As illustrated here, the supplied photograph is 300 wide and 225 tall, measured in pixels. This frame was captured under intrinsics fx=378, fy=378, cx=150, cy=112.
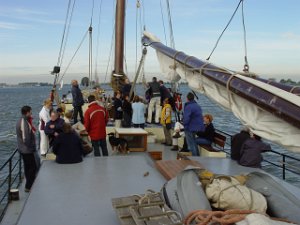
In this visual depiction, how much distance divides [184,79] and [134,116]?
225 inches

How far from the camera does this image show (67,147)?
7211mm

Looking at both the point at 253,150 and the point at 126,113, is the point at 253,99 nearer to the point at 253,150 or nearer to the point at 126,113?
the point at 253,150

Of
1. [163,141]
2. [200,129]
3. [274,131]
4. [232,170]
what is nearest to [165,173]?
[232,170]

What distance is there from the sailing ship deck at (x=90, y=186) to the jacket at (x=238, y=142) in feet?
0.55

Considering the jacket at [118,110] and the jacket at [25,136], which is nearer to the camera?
the jacket at [25,136]

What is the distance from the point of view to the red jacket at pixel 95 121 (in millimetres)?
8273

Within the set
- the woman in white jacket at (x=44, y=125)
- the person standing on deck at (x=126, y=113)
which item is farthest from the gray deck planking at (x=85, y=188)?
the person standing on deck at (x=126, y=113)

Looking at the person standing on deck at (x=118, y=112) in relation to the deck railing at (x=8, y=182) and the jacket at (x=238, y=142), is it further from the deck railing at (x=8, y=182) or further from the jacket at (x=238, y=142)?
the jacket at (x=238, y=142)

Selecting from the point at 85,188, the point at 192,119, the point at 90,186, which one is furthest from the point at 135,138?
the point at 85,188

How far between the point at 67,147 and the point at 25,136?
1.03 m

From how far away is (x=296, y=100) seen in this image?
304cm

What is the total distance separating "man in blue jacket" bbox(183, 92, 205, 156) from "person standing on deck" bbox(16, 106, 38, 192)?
3.40 m

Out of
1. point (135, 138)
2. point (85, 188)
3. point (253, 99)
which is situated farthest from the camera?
point (135, 138)

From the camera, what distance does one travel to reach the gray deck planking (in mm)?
4637
